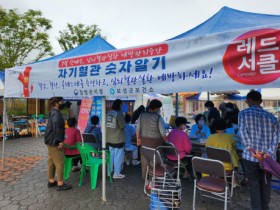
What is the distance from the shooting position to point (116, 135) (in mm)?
4734

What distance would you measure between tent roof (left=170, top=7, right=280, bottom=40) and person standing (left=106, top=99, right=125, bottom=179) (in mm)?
2241

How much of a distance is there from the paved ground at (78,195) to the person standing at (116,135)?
1.21 feet

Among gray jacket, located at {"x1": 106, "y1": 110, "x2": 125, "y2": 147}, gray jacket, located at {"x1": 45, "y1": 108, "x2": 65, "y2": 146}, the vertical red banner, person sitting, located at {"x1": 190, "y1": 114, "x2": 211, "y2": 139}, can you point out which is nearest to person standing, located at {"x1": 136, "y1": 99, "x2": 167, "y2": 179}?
gray jacket, located at {"x1": 106, "y1": 110, "x2": 125, "y2": 147}

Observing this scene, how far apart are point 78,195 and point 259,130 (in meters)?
2.96

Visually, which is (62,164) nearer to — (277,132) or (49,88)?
(49,88)

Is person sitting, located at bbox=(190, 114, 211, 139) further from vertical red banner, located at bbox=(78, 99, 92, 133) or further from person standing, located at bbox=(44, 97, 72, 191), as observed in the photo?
vertical red banner, located at bbox=(78, 99, 92, 133)

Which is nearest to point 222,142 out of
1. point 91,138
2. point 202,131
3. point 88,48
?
point 202,131

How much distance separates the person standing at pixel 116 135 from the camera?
4711 mm

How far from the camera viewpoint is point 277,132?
261 centimetres

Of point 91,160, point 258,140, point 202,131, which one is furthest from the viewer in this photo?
point 202,131

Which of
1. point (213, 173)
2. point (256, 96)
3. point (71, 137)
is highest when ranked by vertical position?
point (256, 96)

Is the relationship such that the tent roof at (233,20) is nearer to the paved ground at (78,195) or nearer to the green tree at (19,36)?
the paved ground at (78,195)

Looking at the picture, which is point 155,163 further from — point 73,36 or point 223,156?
point 73,36

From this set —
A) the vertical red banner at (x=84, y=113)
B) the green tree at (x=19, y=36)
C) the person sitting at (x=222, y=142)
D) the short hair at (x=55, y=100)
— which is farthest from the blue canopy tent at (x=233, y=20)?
the green tree at (x=19, y=36)
